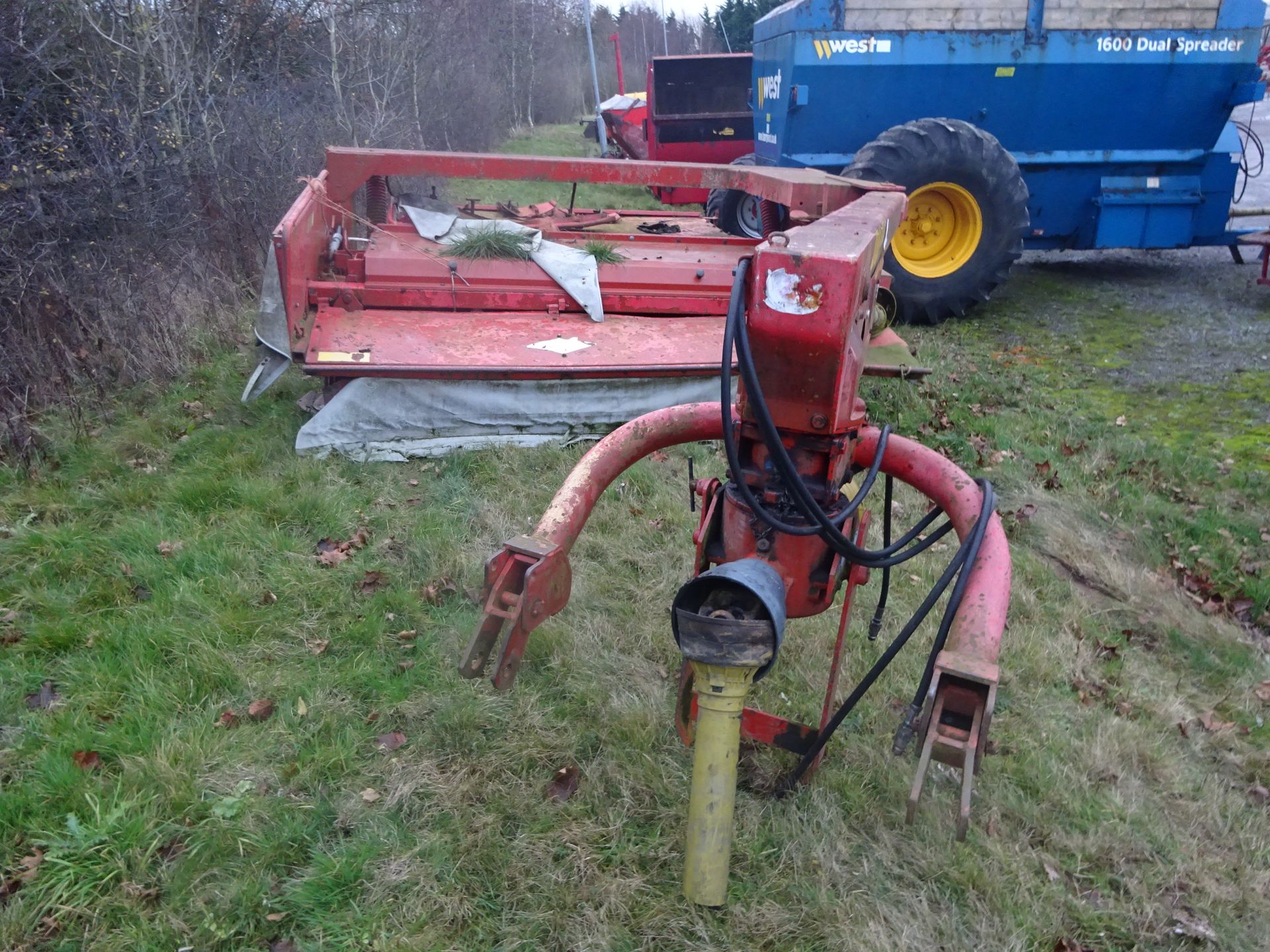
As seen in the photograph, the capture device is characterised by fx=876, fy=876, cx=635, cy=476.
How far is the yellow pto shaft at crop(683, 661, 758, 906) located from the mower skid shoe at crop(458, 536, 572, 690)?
405mm

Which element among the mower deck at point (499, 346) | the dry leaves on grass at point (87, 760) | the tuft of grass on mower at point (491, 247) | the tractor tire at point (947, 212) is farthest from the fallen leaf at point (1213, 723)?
the tractor tire at point (947, 212)

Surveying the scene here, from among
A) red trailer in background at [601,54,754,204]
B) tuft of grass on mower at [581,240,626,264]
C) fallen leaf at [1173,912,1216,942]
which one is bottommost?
fallen leaf at [1173,912,1216,942]

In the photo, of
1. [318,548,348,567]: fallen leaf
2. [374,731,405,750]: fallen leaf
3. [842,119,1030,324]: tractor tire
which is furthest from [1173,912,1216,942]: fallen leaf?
[842,119,1030,324]: tractor tire

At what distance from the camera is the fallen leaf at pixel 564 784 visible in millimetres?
2557

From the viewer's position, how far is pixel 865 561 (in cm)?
199

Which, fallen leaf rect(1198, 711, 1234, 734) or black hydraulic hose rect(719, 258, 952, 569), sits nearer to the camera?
black hydraulic hose rect(719, 258, 952, 569)

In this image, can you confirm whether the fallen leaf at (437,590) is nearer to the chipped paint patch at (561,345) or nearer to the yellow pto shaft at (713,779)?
the chipped paint patch at (561,345)

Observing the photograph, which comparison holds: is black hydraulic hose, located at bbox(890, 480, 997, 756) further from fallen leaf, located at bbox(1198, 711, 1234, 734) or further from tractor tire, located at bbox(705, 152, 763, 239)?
tractor tire, located at bbox(705, 152, 763, 239)

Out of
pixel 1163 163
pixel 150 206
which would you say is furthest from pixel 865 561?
pixel 1163 163

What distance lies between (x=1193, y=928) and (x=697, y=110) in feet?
38.2

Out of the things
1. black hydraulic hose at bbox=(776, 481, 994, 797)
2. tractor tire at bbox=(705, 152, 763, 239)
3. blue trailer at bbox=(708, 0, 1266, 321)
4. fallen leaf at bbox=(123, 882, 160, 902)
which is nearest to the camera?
black hydraulic hose at bbox=(776, 481, 994, 797)

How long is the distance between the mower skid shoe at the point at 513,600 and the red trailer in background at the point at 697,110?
10.4 metres

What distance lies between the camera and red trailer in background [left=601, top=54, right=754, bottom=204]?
1185 centimetres

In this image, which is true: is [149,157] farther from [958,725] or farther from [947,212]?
[958,725]
